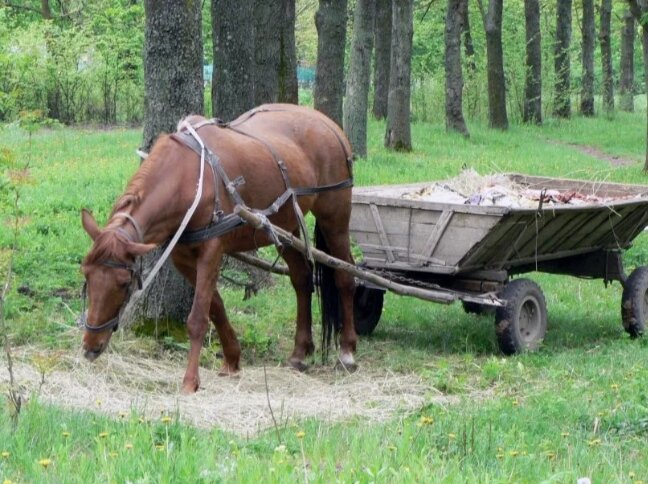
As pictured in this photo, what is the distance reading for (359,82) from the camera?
20.7 metres

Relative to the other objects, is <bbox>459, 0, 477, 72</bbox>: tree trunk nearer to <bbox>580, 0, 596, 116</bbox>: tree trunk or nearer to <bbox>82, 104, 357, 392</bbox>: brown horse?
<bbox>580, 0, 596, 116</bbox>: tree trunk

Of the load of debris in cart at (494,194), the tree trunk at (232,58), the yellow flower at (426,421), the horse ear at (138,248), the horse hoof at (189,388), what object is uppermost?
the tree trunk at (232,58)

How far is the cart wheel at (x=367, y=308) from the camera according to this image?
10.1 metres

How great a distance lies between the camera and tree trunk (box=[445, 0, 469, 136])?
1070 inches

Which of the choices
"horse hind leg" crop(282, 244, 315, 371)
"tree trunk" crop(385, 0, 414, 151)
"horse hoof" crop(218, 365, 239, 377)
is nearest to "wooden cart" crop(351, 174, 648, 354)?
"horse hind leg" crop(282, 244, 315, 371)

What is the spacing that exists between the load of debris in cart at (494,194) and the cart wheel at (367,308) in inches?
Result: 36.5

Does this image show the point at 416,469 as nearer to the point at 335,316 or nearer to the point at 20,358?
the point at 20,358

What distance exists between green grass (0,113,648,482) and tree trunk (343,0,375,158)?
11.2 feet

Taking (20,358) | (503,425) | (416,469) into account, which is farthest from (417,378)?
(416,469)

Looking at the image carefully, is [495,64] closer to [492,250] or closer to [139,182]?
[492,250]

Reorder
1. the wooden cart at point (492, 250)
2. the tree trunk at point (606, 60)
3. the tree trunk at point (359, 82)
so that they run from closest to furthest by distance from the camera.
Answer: the wooden cart at point (492, 250) < the tree trunk at point (359, 82) < the tree trunk at point (606, 60)

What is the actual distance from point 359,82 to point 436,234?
1194 cm

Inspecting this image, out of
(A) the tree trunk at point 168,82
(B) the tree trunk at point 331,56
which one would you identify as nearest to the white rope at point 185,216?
(A) the tree trunk at point 168,82

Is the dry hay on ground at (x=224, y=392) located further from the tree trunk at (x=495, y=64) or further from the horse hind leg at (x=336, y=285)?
the tree trunk at (x=495, y=64)
